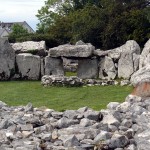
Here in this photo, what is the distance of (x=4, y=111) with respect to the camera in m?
10.5

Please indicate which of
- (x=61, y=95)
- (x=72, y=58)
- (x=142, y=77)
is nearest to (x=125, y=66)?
(x=72, y=58)

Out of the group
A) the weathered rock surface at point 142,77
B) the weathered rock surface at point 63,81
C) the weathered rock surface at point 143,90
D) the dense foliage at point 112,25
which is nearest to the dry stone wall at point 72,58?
the weathered rock surface at point 63,81

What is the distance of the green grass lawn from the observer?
14.8m

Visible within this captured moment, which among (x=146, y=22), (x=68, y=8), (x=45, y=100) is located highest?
(x=68, y=8)

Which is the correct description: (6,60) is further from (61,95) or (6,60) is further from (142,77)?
(142,77)

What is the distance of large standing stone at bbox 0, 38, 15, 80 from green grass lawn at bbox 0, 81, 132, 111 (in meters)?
2.60

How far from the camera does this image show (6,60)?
77.5ft

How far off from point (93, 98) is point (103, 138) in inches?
328

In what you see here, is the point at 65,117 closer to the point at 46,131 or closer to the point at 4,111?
the point at 46,131

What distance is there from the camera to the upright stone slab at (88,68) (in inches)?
931

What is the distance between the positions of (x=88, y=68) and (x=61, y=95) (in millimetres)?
6862

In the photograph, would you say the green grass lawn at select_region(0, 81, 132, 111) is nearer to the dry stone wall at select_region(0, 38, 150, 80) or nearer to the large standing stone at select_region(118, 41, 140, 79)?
the dry stone wall at select_region(0, 38, 150, 80)

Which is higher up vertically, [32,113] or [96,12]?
[96,12]

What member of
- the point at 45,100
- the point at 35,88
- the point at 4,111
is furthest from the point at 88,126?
the point at 35,88
